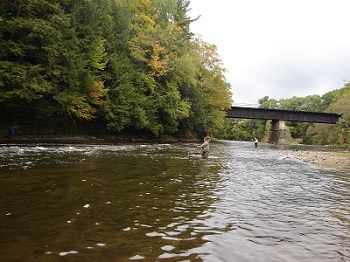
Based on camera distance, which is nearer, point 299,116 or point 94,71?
point 94,71

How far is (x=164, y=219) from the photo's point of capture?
6246 millimetres

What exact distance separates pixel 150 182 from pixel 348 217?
6.43 meters

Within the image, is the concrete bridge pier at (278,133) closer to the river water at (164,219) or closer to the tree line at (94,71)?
the tree line at (94,71)

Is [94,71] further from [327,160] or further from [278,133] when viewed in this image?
[278,133]

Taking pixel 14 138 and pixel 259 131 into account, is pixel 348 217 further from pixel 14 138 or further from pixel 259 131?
pixel 259 131

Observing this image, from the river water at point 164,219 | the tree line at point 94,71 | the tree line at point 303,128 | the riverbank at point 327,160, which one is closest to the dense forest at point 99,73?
the tree line at point 94,71

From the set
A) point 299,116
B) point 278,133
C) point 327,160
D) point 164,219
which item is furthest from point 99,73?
point 299,116

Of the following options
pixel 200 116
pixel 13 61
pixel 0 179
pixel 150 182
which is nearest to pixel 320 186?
pixel 150 182

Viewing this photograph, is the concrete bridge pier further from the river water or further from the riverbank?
the river water

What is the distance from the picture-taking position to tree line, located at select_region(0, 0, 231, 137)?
2541 centimetres

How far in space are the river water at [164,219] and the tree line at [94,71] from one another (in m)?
18.9

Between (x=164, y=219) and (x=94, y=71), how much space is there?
31023 mm

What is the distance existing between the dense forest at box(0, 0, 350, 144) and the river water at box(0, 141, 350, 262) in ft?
61.6

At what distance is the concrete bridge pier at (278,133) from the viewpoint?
3054 inches
